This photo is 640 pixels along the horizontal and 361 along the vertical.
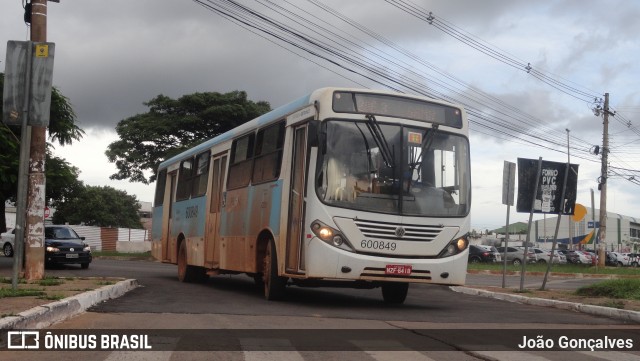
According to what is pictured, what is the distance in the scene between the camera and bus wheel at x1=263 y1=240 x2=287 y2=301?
11727 mm

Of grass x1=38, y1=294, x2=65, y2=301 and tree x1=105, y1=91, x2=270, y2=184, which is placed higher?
tree x1=105, y1=91, x2=270, y2=184

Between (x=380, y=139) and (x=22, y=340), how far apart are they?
594cm

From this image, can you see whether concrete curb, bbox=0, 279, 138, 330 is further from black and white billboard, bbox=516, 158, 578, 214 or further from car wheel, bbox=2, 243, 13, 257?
car wheel, bbox=2, 243, 13, 257

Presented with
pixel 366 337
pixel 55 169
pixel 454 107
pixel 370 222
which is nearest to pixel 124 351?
pixel 366 337

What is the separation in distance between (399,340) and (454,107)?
5114mm

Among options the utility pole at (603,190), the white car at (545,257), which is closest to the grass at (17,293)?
the utility pole at (603,190)

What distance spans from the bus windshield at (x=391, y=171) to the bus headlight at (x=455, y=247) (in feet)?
1.34

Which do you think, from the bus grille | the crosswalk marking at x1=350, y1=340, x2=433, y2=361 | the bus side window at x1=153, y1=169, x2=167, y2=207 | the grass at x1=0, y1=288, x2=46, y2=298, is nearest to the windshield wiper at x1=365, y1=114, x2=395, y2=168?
the bus grille

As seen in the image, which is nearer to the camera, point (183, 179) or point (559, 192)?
point (559, 192)

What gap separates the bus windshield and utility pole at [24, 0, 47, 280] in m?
6.56

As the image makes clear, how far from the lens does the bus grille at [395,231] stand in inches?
414

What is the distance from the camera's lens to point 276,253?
11562mm

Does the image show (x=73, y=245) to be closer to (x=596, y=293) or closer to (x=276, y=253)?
(x=276, y=253)

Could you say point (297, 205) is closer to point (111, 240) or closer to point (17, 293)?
point (17, 293)
